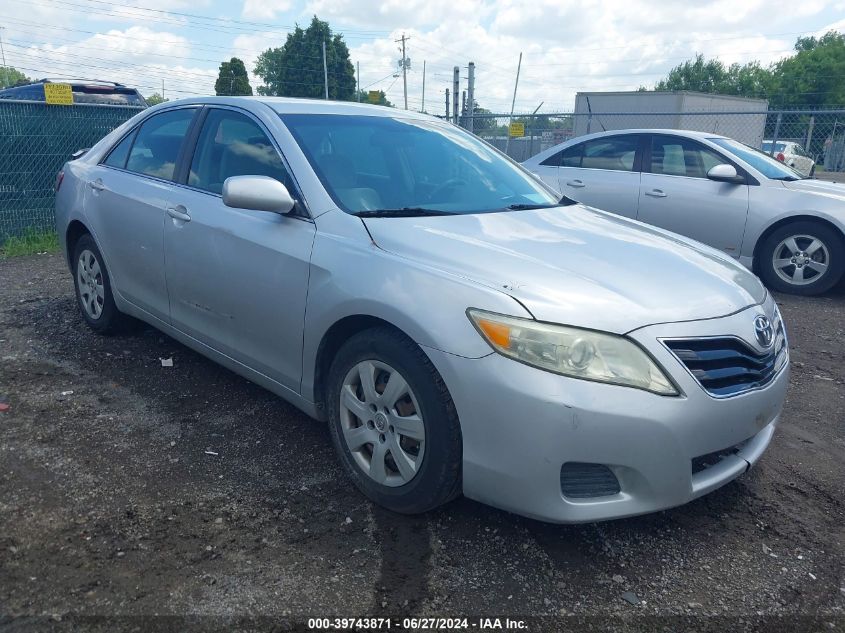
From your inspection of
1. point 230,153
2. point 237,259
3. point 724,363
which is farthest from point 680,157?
point 237,259

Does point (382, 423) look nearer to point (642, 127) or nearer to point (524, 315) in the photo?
point (524, 315)

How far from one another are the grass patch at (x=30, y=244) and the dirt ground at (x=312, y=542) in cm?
509

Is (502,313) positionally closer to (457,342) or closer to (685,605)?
(457,342)

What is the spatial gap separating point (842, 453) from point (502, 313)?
223 centimetres

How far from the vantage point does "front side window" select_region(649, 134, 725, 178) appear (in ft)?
23.8

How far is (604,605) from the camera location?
2.37 m

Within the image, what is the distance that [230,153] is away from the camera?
3.72 m

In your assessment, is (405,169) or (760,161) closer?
(405,169)

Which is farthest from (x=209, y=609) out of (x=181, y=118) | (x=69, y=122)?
(x=69, y=122)

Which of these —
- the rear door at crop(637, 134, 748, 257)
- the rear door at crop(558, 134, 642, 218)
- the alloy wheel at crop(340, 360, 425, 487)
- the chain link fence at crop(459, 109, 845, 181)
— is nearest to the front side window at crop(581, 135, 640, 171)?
the rear door at crop(558, 134, 642, 218)

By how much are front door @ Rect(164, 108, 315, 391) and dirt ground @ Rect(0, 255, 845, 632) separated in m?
0.49

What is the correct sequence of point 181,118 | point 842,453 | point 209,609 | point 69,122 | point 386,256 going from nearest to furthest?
point 209,609 → point 386,256 → point 842,453 → point 181,118 → point 69,122

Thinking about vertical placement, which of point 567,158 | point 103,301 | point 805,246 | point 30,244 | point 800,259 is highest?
point 567,158

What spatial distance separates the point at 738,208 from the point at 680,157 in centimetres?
87
